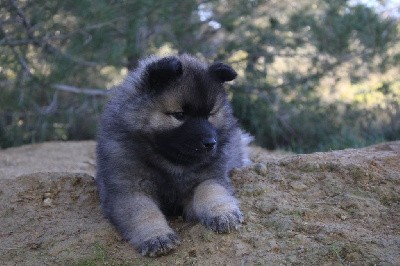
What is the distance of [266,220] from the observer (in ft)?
10.8

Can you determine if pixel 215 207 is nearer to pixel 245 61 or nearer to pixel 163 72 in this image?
pixel 163 72

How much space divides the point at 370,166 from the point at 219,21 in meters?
4.92

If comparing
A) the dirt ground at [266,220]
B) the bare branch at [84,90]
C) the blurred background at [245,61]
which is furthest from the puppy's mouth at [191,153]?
the bare branch at [84,90]

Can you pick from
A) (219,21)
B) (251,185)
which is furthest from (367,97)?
(251,185)

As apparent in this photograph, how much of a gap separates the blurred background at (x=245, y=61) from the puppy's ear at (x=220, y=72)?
3.23m

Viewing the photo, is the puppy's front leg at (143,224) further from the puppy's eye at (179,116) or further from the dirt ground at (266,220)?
the puppy's eye at (179,116)

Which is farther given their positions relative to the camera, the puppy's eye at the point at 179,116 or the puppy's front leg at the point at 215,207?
the puppy's eye at the point at 179,116

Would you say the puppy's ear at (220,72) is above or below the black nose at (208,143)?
above

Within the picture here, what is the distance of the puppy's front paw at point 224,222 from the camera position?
10.4 ft

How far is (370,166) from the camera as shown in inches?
155

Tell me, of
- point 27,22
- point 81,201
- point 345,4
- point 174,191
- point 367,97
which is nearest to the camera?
point 174,191

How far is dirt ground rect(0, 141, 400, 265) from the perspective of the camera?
296cm

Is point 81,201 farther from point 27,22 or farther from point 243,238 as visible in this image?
point 27,22

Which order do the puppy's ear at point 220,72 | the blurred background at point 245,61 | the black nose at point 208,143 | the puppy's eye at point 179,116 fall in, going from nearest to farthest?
the black nose at point 208,143 < the puppy's eye at point 179,116 < the puppy's ear at point 220,72 < the blurred background at point 245,61
